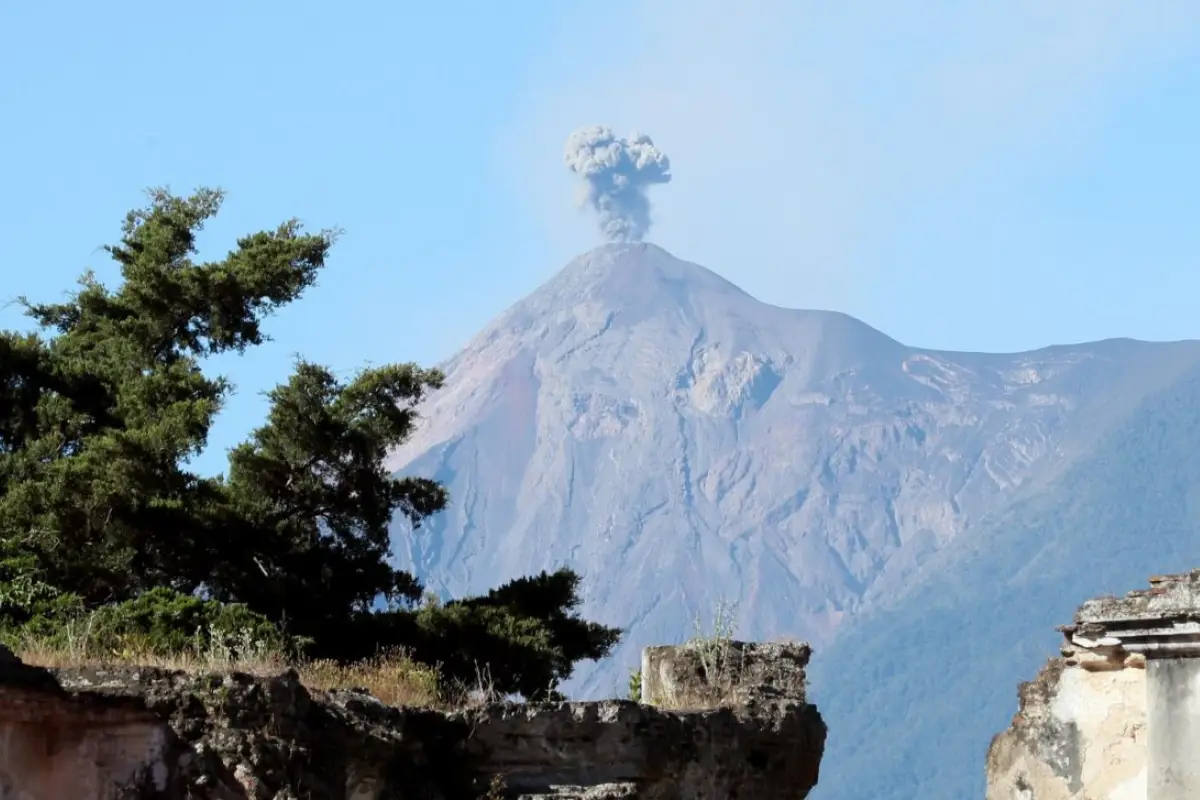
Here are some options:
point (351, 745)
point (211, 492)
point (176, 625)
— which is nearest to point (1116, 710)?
point (351, 745)

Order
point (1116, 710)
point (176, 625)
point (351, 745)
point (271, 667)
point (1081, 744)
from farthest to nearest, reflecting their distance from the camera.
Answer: point (176, 625), point (271, 667), point (351, 745), point (1081, 744), point (1116, 710)

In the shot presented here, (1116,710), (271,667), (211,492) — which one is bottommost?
(1116,710)

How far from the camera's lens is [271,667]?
19.4 meters

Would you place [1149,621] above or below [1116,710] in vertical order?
above

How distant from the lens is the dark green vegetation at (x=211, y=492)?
1155 inches

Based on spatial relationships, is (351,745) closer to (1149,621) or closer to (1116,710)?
(1116,710)

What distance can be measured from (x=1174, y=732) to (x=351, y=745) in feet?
20.0

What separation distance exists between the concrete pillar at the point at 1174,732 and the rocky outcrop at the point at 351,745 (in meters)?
4.72

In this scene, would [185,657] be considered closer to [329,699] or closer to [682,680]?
[329,699]

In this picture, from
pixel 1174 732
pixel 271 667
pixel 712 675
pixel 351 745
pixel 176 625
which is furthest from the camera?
pixel 176 625

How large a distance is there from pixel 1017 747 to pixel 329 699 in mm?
5256

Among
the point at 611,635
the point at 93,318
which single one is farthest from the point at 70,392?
the point at 611,635

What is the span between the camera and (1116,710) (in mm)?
18422

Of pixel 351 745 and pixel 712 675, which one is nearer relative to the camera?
pixel 351 745
